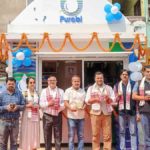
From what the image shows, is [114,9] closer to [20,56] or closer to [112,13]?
[112,13]

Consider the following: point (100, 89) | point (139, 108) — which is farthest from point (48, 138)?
point (139, 108)

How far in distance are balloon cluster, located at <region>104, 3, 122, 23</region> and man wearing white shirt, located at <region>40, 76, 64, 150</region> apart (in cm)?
250

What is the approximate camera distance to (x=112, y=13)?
947 centimetres

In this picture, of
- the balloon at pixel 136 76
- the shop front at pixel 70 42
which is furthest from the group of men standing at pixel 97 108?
the shop front at pixel 70 42

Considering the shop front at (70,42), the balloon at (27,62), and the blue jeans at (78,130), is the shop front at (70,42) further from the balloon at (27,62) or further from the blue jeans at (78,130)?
the blue jeans at (78,130)

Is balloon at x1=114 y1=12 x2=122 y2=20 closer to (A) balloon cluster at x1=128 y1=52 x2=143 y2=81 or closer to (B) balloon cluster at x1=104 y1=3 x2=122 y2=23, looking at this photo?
(B) balloon cluster at x1=104 y1=3 x2=122 y2=23

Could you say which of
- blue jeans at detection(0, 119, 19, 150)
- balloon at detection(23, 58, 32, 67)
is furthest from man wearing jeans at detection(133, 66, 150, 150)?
balloon at detection(23, 58, 32, 67)

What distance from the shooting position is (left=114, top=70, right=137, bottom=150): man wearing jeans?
320 inches

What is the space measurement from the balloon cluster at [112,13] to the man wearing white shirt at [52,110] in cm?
250

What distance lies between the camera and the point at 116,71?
9609mm

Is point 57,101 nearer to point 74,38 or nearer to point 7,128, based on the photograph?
point 7,128

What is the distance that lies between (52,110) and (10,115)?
90cm

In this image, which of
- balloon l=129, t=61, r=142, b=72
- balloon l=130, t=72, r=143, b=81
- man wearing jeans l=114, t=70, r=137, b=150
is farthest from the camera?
balloon l=129, t=61, r=142, b=72

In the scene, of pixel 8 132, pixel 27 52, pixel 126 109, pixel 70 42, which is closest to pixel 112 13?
pixel 70 42
